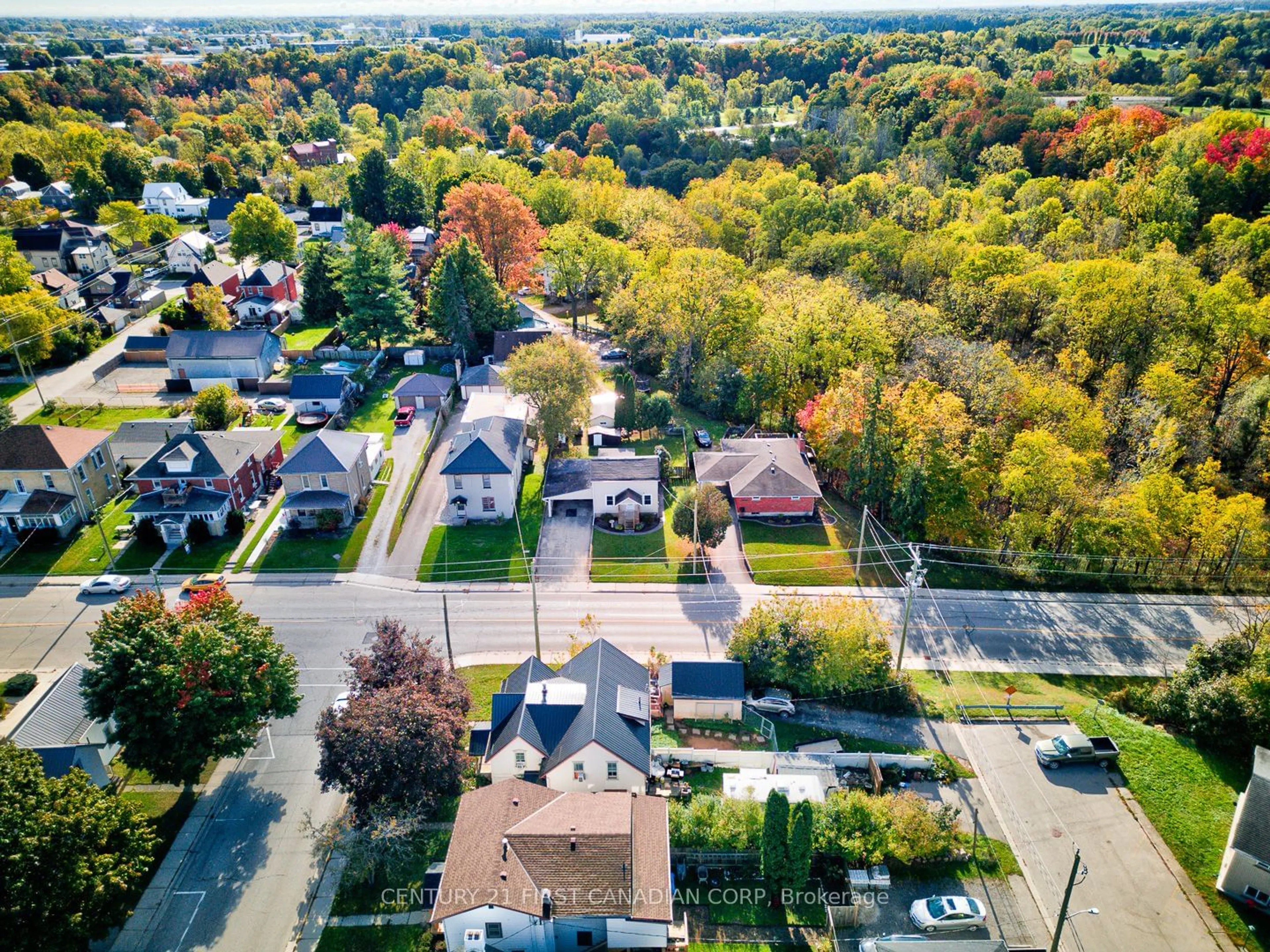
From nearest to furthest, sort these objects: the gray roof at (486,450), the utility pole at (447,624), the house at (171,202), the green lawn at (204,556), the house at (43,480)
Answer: the utility pole at (447,624) → the green lawn at (204,556) → the house at (43,480) → the gray roof at (486,450) → the house at (171,202)

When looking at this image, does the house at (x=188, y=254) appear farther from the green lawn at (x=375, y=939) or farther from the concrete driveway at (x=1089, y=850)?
the concrete driveway at (x=1089, y=850)

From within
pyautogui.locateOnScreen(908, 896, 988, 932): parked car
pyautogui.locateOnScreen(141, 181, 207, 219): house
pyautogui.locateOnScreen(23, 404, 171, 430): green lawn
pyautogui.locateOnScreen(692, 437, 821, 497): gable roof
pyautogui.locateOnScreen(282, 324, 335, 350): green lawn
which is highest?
pyautogui.locateOnScreen(141, 181, 207, 219): house

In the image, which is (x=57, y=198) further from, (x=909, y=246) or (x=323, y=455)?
(x=909, y=246)

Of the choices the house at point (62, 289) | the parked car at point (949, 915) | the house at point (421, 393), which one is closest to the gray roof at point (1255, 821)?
the parked car at point (949, 915)

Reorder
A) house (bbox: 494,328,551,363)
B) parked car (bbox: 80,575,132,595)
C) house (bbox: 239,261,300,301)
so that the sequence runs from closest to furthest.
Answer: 1. parked car (bbox: 80,575,132,595)
2. house (bbox: 494,328,551,363)
3. house (bbox: 239,261,300,301)

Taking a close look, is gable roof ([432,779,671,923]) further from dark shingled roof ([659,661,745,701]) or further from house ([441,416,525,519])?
house ([441,416,525,519])

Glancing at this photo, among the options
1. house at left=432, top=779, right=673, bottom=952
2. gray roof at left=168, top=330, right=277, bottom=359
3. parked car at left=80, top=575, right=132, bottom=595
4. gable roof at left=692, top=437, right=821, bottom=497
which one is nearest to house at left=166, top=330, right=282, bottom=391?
gray roof at left=168, top=330, right=277, bottom=359
